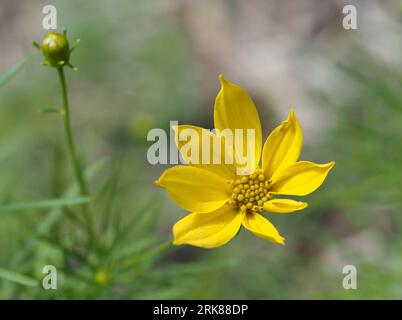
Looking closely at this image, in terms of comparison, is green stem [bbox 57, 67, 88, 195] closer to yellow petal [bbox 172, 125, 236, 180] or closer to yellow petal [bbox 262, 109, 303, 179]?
yellow petal [bbox 172, 125, 236, 180]

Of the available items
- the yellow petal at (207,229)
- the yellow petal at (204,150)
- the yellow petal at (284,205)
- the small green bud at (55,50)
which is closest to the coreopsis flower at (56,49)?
the small green bud at (55,50)

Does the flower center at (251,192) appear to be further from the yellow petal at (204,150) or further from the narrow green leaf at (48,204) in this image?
the narrow green leaf at (48,204)

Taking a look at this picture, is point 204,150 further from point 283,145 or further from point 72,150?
point 72,150

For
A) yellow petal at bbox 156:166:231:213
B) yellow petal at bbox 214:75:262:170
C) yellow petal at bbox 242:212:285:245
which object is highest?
yellow petal at bbox 214:75:262:170

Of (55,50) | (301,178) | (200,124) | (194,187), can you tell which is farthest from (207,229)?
(200,124)

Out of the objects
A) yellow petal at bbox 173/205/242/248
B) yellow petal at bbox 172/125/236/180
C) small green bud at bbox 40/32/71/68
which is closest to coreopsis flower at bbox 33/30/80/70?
small green bud at bbox 40/32/71/68
